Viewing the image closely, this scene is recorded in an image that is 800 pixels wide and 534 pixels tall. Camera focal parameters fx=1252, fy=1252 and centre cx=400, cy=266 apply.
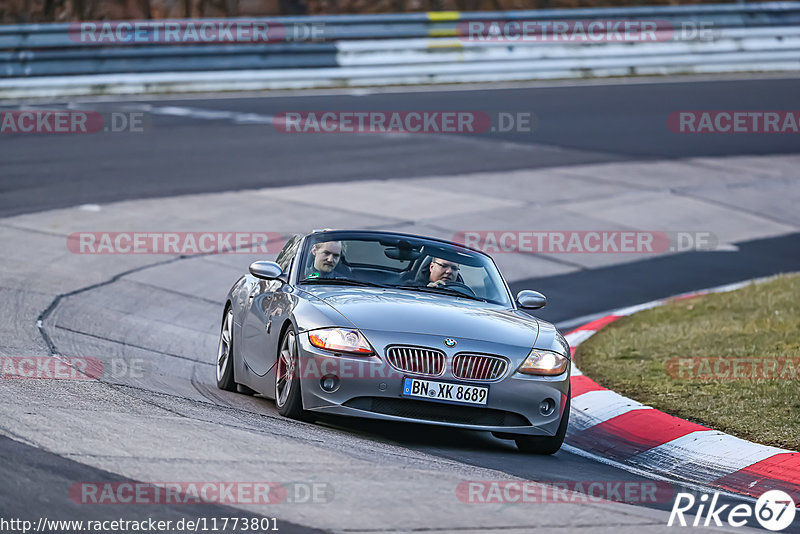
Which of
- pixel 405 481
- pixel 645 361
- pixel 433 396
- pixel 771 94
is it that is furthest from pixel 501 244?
pixel 771 94

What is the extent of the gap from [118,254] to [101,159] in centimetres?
535

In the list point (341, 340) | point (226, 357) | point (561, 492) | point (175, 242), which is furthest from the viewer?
point (175, 242)

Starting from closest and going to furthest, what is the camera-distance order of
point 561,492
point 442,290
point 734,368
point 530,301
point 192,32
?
1. point 561,492
2. point 442,290
3. point 530,301
4. point 734,368
5. point 192,32

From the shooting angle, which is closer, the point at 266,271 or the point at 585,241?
the point at 266,271

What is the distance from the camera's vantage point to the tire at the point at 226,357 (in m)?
9.47

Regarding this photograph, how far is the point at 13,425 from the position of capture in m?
6.34

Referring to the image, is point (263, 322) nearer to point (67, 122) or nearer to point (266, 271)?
point (266, 271)

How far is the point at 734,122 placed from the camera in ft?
84.1

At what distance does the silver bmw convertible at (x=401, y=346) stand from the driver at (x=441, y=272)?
1 centimetres

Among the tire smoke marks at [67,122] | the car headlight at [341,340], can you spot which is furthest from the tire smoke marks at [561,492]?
A: the tire smoke marks at [67,122]

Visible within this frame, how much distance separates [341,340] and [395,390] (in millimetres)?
457

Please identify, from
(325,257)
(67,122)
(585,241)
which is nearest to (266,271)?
(325,257)

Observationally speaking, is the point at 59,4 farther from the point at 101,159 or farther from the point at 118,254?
the point at 118,254

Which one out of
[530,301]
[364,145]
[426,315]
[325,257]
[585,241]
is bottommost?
[585,241]
